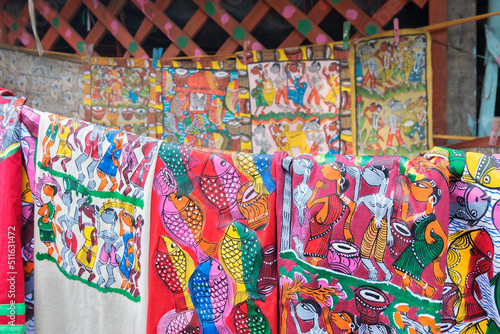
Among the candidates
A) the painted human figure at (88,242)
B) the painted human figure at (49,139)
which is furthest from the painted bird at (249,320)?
the painted human figure at (49,139)

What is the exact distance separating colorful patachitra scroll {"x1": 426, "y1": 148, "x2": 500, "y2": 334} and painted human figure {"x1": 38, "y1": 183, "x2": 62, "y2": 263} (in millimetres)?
510

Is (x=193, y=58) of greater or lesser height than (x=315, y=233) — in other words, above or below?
above

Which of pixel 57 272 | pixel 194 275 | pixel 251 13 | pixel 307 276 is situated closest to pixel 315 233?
pixel 307 276

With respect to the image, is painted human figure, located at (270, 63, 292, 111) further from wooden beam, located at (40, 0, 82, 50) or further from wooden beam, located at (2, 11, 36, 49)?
wooden beam, located at (2, 11, 36, 49)

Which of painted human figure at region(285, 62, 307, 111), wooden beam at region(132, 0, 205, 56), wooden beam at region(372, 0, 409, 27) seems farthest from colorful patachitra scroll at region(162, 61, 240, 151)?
wooden beam at region(372, 0, 409, 27)

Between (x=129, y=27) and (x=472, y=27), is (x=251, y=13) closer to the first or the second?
(x=129, y=27)

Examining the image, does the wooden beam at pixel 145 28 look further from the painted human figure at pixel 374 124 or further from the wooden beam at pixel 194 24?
the painted human figure at pixel 374 124

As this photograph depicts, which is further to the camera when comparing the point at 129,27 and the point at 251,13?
the point at 129,27

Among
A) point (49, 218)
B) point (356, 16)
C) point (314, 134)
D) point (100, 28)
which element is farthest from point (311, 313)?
point (100, 28)

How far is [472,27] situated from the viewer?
742mm

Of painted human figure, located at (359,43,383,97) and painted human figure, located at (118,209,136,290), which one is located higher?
painted human figure, located at (359,43,383,97)

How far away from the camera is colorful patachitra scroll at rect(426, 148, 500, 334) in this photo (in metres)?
0.35

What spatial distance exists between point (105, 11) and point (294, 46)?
604mm

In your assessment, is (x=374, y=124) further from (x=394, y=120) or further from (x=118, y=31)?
(x=118, y=31)
